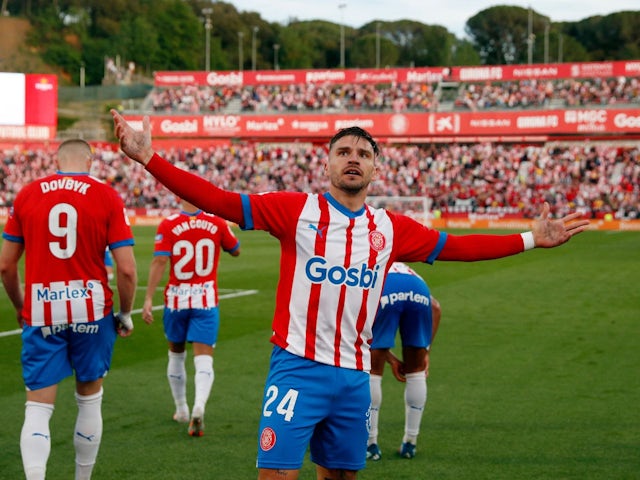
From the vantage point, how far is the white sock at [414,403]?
291 inches

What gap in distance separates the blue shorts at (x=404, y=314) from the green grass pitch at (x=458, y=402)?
95 cm

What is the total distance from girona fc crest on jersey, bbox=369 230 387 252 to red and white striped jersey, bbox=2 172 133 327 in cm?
188

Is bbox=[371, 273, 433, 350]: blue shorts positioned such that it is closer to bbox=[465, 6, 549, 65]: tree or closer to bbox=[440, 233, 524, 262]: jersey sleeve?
bbox=[440, 233, 524, 262]: jersey sleeve

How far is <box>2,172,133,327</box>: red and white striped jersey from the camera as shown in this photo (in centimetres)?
575

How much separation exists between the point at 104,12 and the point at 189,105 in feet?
271

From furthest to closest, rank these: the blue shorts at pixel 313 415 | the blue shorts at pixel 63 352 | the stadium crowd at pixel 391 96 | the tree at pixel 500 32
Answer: the tree at pixel 500 32 < the stadium crowd at pixel 391 96 < the blue shorts at pixel 63 352 < the blue shorts at pixel 313 415

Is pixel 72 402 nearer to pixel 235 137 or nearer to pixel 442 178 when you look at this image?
pixel 442 178

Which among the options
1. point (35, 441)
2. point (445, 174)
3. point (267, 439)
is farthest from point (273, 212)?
point (445, 174)

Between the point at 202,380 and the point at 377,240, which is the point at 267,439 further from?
the point at 202,380

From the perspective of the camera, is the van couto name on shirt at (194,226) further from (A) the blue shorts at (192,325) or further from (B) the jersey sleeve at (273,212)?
(B) the jersey sleeve at (273,212)

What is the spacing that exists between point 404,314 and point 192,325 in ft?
6.85

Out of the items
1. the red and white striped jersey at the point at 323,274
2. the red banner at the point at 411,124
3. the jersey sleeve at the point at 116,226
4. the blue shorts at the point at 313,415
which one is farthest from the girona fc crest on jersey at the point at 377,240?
the red banner at the point at 411,124

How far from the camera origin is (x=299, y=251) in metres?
4.69

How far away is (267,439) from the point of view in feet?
14.7
